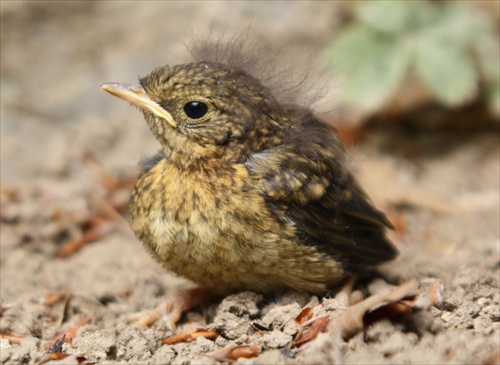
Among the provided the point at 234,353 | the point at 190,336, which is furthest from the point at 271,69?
the point at 234,353

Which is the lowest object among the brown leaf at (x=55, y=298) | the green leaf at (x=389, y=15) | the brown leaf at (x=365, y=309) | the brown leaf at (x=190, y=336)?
the brown leaf at (x=365, y=309)

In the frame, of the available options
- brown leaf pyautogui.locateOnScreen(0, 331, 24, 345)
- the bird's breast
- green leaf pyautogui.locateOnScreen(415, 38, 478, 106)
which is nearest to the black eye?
the bird's breast

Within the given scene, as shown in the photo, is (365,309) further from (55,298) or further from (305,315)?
(55,298)

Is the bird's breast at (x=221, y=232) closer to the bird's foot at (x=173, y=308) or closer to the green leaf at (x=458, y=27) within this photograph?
the bird's foot at (x=173, y=308)

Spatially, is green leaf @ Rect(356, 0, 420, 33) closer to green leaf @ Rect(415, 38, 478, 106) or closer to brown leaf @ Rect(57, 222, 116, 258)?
green leaf @ Rect(415, 38, 478, 106)

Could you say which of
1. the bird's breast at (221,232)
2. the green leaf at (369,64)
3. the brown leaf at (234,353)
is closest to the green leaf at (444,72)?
the green leaf at (369,64)

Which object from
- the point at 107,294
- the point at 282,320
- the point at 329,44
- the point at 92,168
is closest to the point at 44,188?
the point at 92,168

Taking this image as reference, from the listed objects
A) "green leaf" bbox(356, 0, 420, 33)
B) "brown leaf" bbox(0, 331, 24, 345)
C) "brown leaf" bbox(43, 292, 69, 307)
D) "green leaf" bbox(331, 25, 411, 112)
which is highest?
"green leaf" bbox(356, 0, 420, 33)

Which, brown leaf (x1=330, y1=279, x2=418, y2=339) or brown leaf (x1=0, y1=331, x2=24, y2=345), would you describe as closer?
brown leaf (x1=330, y1=279, x2=418, y2=339)
